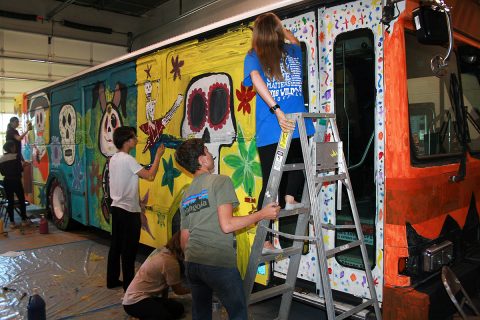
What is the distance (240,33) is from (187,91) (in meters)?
0.93

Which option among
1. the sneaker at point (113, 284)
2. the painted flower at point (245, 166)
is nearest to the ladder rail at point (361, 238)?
the painted flower at point (245, 166)

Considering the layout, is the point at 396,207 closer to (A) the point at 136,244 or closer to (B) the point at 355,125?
(B) the point at 355,125

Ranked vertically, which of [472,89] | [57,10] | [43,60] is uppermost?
[57,10]

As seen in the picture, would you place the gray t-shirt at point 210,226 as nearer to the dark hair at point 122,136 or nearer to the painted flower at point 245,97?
the painted flower at point 245,97

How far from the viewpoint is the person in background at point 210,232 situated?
7.73 ft

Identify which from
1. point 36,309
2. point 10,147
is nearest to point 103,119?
point 10,147

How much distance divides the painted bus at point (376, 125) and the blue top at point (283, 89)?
6 cm

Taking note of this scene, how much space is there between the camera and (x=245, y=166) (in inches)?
144

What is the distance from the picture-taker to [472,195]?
3553 mm

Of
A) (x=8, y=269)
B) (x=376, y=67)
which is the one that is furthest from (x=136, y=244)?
(x=376, y=67)

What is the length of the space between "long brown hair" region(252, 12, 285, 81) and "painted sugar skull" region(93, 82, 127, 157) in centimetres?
315

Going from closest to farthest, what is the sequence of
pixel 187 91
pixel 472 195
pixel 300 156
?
pixel 300 156, pixel 472 195, pixel 187 91

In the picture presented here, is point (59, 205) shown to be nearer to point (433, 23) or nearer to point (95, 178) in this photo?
point (95, 178)

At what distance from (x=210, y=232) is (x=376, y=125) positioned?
137 centimetres
